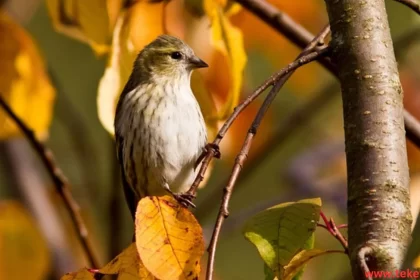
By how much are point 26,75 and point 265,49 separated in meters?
1.78

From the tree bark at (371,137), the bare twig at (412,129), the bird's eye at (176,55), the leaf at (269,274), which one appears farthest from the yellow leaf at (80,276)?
the bird's eye at (176,55)

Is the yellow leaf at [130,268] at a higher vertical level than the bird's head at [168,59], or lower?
lower

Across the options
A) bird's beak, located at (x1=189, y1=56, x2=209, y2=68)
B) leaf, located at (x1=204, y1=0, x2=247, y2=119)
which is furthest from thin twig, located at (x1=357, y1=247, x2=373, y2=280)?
bird's beak, located at (x1=189, y1=56, x2=209, y2=68)

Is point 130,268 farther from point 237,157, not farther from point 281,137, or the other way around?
point 281,137

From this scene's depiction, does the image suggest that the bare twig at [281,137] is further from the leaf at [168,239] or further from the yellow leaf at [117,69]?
the leaf at [168,239]

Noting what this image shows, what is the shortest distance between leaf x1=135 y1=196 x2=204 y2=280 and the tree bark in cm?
29

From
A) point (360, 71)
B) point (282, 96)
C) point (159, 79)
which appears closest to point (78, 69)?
point (282, 96)

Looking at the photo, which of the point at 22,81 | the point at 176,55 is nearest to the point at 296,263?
the point at 22,81

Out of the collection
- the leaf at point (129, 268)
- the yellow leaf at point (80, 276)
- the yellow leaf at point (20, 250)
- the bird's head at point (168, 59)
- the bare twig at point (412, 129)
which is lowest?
the yellow leaf at point (20, 250)

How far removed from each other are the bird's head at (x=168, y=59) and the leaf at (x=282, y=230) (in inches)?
62.1

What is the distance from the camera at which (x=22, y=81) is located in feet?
9.59

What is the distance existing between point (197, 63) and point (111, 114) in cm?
89

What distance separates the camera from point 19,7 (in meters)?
5.33

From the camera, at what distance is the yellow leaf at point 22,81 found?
9.46 feet
